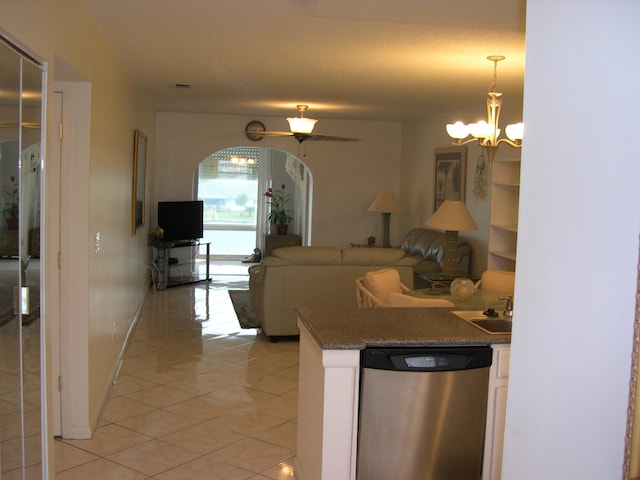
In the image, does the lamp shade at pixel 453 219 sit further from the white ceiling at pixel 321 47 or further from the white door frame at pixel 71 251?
the white door frame at pixel 71 251

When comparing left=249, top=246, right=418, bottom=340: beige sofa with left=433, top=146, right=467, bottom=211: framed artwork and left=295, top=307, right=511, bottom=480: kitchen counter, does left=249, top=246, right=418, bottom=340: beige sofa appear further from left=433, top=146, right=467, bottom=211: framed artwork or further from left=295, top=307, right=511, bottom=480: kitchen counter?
left=295, top=307, right=511, bottom=480: kitchen counter

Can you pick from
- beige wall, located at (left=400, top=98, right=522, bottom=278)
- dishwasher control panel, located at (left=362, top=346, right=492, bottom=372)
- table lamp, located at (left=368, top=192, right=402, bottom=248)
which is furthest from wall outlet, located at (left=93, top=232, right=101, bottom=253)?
table lamp, located at (left=368, top=192, right=402, bottom=248)

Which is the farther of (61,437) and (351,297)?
(351,297)

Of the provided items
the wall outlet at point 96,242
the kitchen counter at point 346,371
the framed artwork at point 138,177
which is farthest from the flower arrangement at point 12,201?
the framed artwork at point 138,177

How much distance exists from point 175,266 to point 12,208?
25.2 ft

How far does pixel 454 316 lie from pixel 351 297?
117 inches

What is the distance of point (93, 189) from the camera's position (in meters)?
3.96

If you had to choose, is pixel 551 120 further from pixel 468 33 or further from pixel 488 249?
pixel 488 249

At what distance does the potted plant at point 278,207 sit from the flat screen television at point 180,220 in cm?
291

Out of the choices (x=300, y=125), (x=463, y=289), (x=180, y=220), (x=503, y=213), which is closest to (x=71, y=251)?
(x=463, y=289)

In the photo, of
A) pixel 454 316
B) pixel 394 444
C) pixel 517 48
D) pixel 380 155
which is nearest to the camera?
pixel 394 444

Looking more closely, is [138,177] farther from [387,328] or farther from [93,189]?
[387,328]

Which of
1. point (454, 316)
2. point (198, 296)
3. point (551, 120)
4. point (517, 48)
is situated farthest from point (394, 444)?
point (198, 296)

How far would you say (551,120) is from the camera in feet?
4.52
